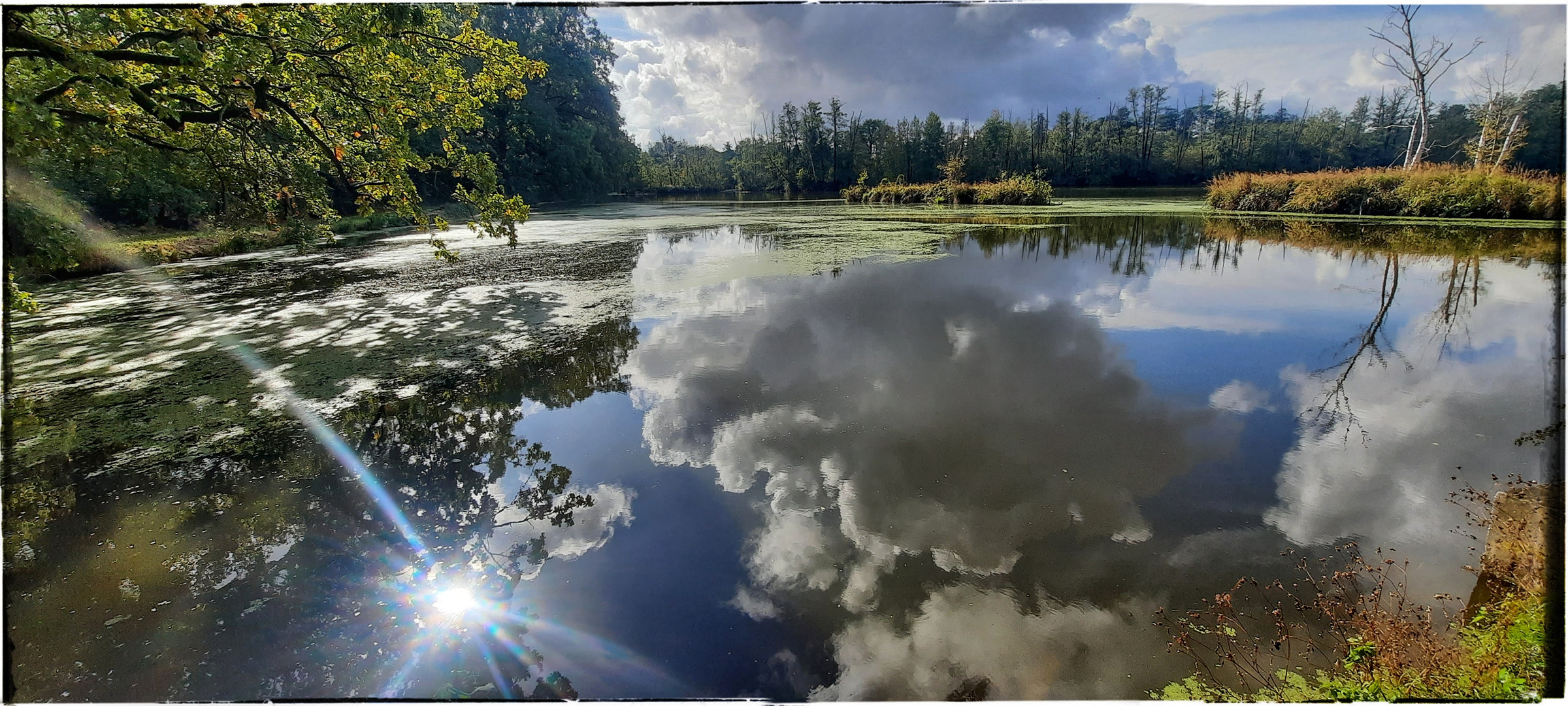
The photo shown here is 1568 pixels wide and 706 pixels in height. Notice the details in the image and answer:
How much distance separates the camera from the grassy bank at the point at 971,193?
19406 millimetres

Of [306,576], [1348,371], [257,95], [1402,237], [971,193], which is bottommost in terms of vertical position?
[306,576]

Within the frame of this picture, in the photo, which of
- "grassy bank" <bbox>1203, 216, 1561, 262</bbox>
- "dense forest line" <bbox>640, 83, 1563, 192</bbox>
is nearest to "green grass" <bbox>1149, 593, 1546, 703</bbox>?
"grassy bank" <bbox>1203, 216, 1561, 262</bbox>

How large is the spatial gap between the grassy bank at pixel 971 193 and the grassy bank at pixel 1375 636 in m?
19.3

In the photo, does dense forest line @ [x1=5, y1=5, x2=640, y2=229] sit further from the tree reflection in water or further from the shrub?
the shrub

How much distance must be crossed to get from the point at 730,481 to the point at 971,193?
67.8ft

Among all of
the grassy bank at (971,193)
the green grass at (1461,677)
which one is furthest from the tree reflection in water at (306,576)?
the grassy bank at (971,193)

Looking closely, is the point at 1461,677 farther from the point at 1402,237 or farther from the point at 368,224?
the point at 368,224

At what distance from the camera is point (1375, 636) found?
61.7 inches

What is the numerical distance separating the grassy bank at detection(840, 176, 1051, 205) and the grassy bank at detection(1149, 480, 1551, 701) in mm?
19258

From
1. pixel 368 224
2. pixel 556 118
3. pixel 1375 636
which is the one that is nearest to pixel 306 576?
pixel 1375 636

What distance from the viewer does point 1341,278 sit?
652 centimetres

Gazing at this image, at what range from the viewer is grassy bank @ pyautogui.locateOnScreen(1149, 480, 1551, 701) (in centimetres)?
141

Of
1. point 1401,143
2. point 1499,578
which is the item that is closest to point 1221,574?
point 1499,578

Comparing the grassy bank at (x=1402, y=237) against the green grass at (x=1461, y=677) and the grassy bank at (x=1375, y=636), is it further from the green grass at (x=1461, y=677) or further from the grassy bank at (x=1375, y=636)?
the green grass at (x=1461, y=677)
